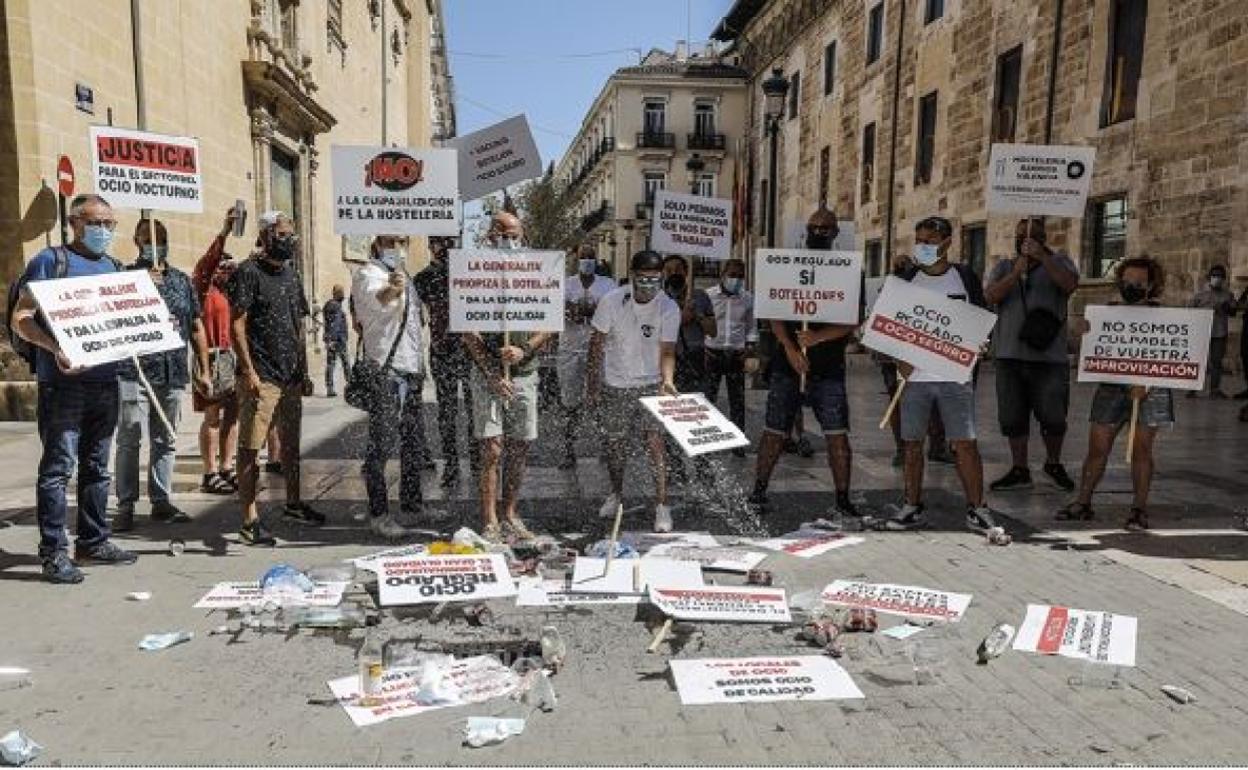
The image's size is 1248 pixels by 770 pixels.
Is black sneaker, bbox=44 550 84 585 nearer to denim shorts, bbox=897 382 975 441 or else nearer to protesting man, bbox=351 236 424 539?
protesting man, bbox=351 236 424 539

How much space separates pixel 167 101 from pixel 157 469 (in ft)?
27.9

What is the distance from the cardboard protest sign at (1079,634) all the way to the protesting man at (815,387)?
6.15ft

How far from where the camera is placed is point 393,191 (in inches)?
219

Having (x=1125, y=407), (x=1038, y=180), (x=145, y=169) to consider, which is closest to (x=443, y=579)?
(x=145, y=169)

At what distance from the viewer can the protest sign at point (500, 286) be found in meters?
5.16

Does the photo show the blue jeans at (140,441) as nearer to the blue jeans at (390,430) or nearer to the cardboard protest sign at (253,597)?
the blue jeans at (390,430)

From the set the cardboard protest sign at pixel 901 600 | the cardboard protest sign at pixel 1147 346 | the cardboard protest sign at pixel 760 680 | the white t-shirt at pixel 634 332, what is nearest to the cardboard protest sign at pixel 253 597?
the cardboard protest sign at pixel 760 680

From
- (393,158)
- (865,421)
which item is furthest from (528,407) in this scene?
(865,421)

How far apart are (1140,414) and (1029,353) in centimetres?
130

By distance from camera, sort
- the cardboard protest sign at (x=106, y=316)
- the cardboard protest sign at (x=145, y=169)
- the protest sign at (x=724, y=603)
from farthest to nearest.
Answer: the cardboard protest sign at (x=145, y=169)
the cardboard protest sign at (x=106, y=316)
the protest sign at (x=724, y=603)

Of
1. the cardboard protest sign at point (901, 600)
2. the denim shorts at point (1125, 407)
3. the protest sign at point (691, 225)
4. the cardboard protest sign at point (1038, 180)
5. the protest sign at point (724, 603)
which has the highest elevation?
the cardboard protest sign at point (1038, 180)

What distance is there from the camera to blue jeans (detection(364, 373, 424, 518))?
5.33 metres

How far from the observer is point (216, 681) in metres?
3.31

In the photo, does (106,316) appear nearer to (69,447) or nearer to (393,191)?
(69,447)
